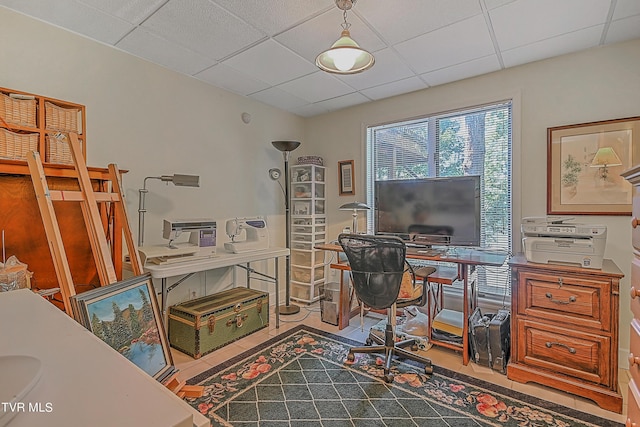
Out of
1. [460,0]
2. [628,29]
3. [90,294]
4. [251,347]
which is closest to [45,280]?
[90,294]

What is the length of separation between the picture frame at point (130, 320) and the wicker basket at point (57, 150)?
Result: 901mm

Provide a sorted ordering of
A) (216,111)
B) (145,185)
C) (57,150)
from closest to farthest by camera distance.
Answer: (57,150)
(145,185)
(216,111)

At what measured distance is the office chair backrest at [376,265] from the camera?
7.09 feet

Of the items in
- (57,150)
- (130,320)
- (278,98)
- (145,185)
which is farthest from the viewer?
Result: (278,98)

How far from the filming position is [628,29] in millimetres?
2164

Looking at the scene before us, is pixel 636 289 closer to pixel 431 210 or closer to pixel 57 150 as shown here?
pixel 431 210

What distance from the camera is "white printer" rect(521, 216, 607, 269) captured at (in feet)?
6.45

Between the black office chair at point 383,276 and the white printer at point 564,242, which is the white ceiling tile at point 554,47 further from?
the black office chair at point 383,276

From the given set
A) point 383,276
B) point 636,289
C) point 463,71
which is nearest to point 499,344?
point 383,276

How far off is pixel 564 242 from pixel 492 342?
859mm

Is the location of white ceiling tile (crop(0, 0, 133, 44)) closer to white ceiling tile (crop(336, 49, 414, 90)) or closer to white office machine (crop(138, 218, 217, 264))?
white office machine (crop(138, 218, 217, 264))

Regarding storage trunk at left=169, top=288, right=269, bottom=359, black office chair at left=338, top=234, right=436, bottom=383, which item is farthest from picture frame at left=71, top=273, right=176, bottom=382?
black office chair at left=338, top=234, right=436, bottom=383

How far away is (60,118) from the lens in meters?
2.01

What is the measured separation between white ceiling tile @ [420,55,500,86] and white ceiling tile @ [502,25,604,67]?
11 centimetres
